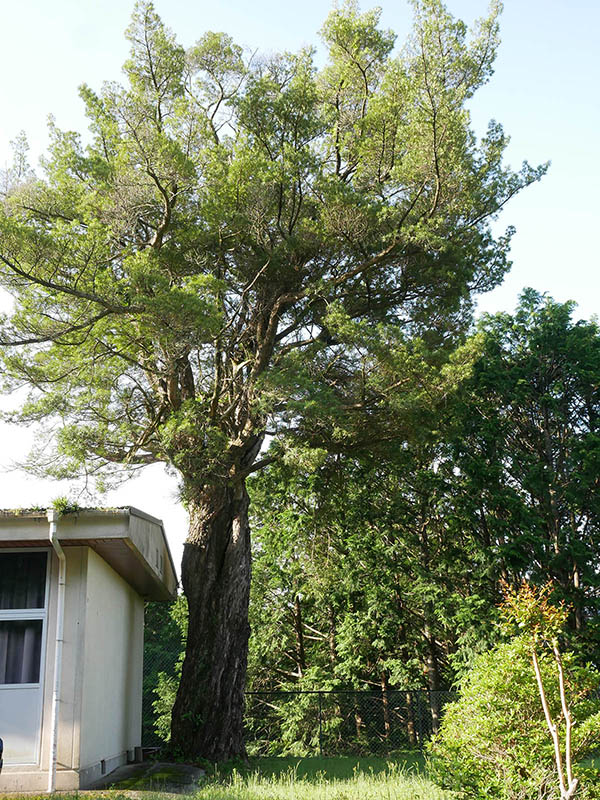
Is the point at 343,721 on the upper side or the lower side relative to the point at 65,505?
lower

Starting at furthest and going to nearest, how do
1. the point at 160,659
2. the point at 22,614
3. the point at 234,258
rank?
1. the point at 160,659
2. the point at 234,258
3. the point at 22,614

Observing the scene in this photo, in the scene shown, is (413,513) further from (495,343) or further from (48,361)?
(48,361)

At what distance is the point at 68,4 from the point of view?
8.73 m

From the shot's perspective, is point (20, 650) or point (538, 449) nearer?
point (20, 650)

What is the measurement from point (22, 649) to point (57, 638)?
42cm

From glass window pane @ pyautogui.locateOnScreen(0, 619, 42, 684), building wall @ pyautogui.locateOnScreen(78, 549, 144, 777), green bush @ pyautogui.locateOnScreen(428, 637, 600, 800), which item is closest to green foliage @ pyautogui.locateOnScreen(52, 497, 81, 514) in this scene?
building wall @ pyautogui.locateOnScreen(78, 549, 144, 777)

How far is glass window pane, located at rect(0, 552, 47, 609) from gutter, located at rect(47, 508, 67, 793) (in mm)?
237

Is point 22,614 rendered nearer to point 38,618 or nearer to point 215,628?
point 38,618

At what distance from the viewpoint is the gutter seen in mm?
7196

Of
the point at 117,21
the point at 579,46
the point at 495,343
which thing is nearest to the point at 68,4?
the point at 117,21

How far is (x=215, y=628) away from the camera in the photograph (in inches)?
452

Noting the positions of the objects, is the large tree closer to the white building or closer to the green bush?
the white building

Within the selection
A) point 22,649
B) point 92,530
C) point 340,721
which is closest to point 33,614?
point 22,649

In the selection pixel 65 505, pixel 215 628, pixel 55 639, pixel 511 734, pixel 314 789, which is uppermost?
pixel 65 505
